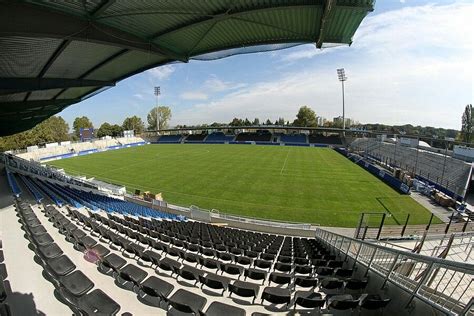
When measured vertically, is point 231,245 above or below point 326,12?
below

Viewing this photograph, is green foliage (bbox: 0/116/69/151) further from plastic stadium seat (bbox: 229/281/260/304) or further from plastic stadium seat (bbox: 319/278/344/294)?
plastic stadium seat (bbox: 319/278/344/294)

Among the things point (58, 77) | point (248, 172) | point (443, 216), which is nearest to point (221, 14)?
point (58, 77)

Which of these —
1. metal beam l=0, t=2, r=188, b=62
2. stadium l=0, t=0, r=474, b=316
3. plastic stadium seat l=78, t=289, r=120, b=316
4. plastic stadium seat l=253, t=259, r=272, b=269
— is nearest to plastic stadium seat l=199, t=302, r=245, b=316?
stadium l=0, t=0, r=474, b=316

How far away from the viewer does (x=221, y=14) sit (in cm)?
787

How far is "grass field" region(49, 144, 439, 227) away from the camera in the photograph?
20719 millimetres

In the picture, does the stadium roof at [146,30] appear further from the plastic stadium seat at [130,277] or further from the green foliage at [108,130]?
the green foliage at [108,130]

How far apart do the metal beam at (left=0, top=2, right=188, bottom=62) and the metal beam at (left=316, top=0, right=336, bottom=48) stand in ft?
20.9

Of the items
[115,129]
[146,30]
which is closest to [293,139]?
[146,30]

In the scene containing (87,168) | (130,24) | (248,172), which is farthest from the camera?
(87,168)

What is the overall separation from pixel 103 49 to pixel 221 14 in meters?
5.95

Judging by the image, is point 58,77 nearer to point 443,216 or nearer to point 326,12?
point 326,12

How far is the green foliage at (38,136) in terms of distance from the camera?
229 feet

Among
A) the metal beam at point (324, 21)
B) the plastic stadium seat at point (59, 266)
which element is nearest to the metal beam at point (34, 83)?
the plastic stadium seat at point (59, 266)

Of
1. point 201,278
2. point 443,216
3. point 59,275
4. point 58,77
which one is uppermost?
point 58,77
